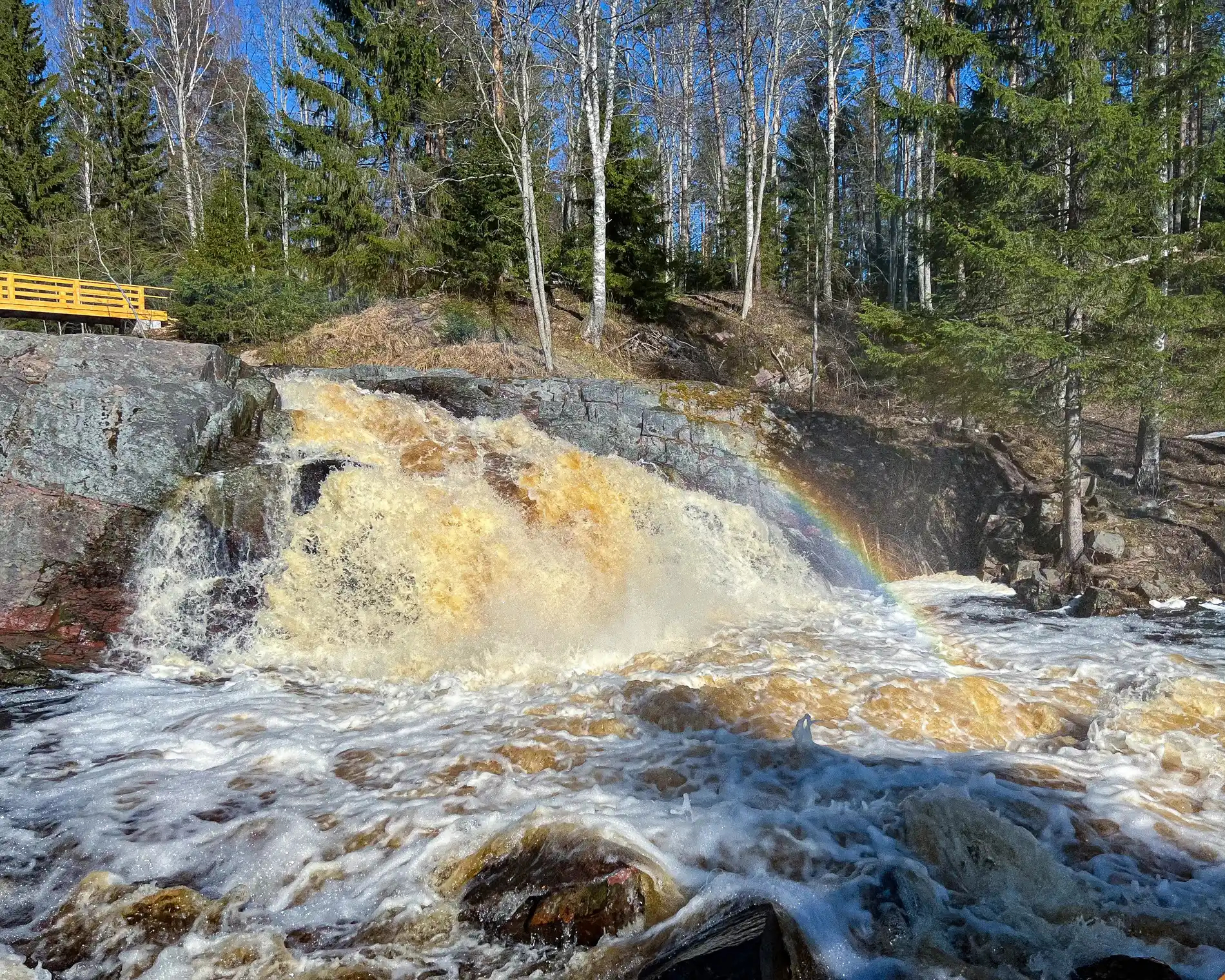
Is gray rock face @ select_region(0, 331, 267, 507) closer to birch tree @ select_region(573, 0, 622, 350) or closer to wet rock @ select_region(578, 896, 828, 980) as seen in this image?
wet rock @ select_region(578, 896, 828, 980)

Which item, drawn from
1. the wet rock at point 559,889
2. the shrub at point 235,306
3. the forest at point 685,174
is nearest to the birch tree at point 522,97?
the forest at point 685,174

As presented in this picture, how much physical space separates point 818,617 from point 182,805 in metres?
7.38

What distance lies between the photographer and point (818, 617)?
9.84m

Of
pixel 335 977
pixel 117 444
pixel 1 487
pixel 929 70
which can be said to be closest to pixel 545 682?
pixel 335 977

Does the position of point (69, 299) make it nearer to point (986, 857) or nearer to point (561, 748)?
point (561, 748)

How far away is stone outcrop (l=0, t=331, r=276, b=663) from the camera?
792 cm

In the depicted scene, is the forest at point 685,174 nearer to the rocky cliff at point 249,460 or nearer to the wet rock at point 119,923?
the rocky cliff at point 249,460

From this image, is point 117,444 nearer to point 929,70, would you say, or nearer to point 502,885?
point 502,885

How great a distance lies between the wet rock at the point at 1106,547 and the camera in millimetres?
10758

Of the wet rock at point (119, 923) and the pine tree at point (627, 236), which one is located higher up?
the pine tree at point (627, 236)

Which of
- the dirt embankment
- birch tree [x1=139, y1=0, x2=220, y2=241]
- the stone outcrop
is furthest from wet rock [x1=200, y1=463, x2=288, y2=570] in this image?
birch tree [x1=139, y1=0, x2=220, y2=241]

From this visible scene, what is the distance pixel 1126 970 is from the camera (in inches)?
124

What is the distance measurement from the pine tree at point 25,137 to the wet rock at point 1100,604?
25.5 m

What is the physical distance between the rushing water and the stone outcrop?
0.48 meters
